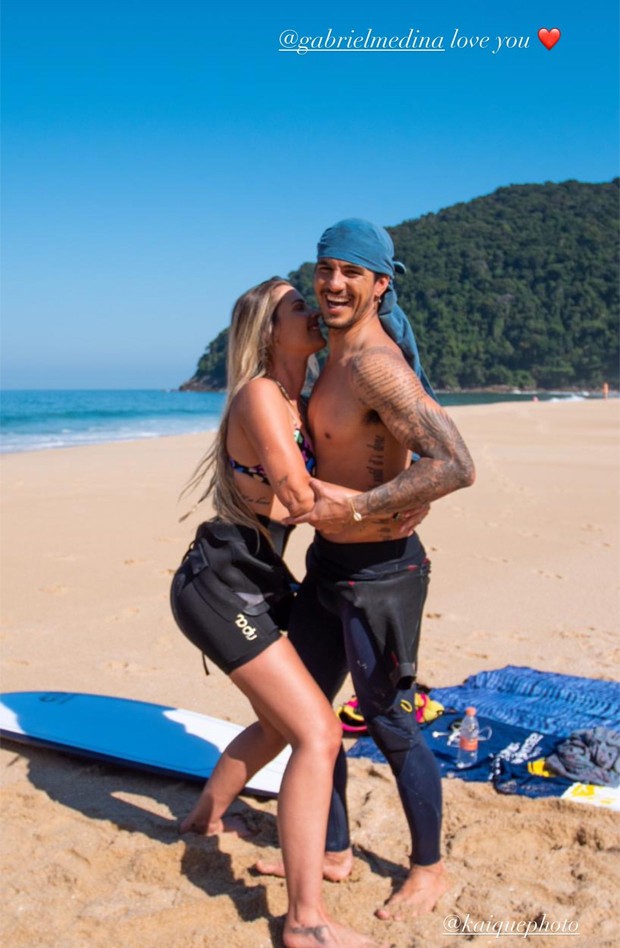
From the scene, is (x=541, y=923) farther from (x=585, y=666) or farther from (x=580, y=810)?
(x=585, y=666)

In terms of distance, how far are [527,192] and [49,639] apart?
12852cm

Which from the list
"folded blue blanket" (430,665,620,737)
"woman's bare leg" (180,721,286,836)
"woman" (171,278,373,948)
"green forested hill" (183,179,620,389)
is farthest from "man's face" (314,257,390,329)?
"green forested hill" (183,179,620,389)

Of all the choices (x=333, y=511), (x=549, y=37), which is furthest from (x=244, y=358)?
(x=549, y=37)

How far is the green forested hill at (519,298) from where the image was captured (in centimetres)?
9306

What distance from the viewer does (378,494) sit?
2719 millimetres

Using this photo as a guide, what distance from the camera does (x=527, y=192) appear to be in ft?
404

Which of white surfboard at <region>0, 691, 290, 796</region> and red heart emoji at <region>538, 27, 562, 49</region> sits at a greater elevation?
red heart emoji at <region>538, 27, 562, 49</region>

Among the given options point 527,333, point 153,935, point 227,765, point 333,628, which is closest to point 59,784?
point 227,765

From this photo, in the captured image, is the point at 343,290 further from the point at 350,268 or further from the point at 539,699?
the point at 539,699

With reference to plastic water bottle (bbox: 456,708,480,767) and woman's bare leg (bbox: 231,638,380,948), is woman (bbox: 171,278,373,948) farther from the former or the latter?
plastic water bottle (bbox: 456,708,480,767)

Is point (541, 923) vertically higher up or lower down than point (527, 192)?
lower down

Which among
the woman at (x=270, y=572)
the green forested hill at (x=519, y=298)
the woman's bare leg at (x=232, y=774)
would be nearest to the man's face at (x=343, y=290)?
the woman at (x=270, y=572)

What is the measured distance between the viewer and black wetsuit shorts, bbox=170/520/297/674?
2.83m

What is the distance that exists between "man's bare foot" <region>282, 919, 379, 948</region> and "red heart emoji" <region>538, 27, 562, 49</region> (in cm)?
729
